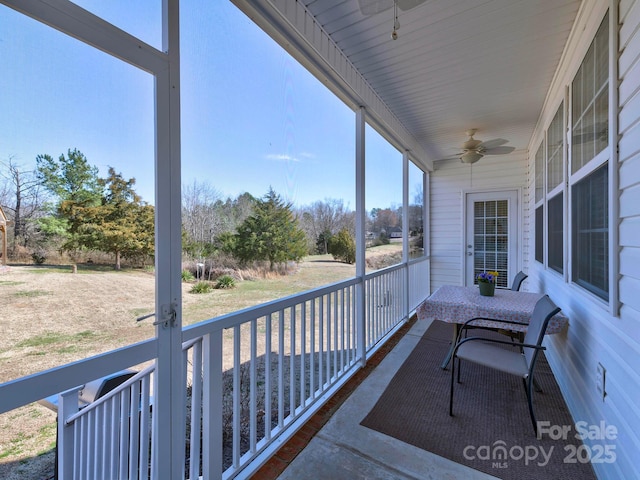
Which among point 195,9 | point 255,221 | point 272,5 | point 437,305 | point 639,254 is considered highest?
point 272,5

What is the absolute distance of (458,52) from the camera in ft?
7.81

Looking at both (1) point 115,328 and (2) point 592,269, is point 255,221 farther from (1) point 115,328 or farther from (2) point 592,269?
(2) point 592,269

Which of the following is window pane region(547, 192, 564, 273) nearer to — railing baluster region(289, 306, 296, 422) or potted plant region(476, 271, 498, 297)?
potted plant region(476, 271, 498, 297)

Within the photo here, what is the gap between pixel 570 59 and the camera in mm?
2291

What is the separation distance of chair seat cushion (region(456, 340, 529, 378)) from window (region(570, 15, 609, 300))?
2.29ft

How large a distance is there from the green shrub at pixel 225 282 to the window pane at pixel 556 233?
2859 mm

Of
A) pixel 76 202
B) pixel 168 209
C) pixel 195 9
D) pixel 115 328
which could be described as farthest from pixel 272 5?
pixel 115 328

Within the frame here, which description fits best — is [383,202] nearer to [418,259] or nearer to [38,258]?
[418,259]

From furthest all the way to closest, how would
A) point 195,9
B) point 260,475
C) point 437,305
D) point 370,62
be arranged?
point 437,305
point 370,62
point 260,475
point 195,9

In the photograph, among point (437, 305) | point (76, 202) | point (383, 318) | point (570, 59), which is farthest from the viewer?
point (383, 318)

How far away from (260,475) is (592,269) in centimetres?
241

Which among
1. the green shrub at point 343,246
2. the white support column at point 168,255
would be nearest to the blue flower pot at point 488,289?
the green shrub at point 343,246

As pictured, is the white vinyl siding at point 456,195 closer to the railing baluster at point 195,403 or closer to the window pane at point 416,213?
the window pane at point 416,213

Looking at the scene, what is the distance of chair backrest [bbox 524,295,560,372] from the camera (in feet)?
6.35
